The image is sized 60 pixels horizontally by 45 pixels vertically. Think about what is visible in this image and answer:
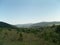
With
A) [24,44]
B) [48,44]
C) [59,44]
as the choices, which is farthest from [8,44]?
[59,44]

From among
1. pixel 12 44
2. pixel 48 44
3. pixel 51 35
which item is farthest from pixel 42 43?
pixel 51 35

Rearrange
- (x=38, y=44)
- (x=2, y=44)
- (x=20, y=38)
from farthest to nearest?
(x=20, y=38) < (x=38, y=44) < (x=2, y=44)

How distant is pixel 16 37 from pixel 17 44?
9.66ft

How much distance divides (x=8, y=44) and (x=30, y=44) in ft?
4.69

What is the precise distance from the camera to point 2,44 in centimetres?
1097

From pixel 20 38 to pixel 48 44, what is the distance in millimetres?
2794

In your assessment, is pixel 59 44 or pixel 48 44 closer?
pixel 48 44

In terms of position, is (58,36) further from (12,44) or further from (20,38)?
(12,44)

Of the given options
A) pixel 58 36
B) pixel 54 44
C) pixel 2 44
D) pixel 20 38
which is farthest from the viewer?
pixel 58 36

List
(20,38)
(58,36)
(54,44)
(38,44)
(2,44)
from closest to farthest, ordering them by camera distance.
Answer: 1. (2,44)
2. (38,44)
3. (54,44)
4. (20,38)
5. (58,36)

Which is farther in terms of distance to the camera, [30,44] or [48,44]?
[48,44]

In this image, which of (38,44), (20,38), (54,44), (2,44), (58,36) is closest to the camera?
(2,44)

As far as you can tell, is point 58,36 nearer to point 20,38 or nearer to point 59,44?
point 59,44

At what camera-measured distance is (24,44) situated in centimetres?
1159
